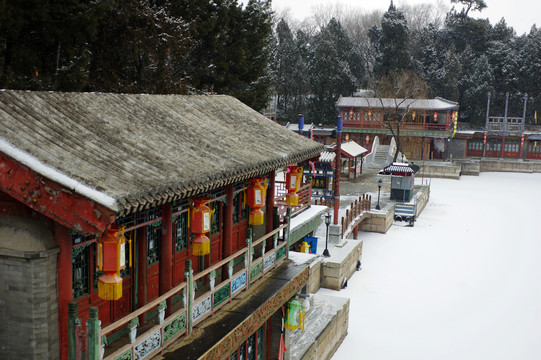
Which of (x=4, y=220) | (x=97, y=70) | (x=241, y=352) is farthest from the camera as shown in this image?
(x=97, y=70)

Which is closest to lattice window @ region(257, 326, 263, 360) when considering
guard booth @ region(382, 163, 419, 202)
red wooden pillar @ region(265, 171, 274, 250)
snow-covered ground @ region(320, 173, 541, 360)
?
red wooden pillar @ region(265, 171, 274, 250)

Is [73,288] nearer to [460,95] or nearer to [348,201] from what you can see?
[348,201]

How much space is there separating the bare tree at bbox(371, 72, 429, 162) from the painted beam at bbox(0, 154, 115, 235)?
127ft

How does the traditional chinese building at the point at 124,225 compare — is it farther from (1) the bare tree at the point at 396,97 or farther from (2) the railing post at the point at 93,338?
(1) the bare tree at the point at 396,97

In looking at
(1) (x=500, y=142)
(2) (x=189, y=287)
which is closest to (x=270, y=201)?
(2) (x=189, y=287)

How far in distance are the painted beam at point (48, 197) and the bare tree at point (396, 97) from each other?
3865cm

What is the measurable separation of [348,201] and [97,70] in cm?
1468

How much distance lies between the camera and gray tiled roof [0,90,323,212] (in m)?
5.73

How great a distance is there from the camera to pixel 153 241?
8406mm

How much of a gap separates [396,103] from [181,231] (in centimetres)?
3794

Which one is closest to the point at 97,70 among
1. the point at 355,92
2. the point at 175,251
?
the point at 175,251

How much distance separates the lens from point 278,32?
5525cm

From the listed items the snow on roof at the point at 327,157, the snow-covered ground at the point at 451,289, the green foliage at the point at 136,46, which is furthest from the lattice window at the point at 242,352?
the snow on roof at the point at 327,157

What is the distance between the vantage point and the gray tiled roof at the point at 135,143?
5727mm
